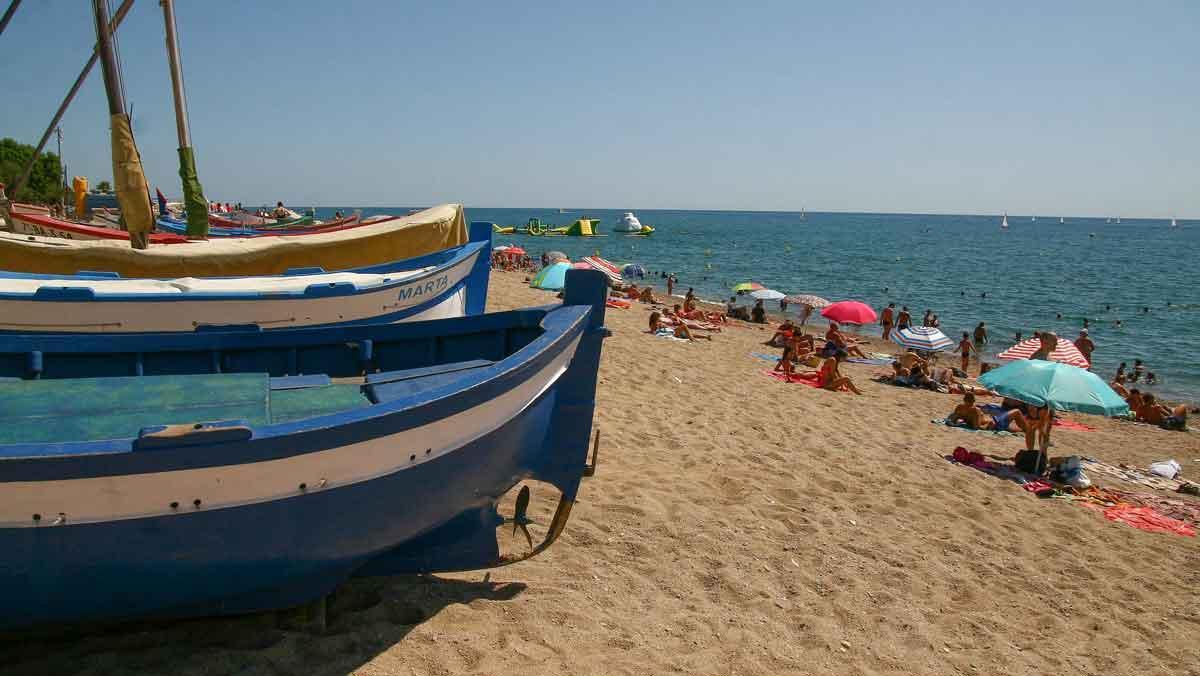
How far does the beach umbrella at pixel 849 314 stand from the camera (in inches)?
652

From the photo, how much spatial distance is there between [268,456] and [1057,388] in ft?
28.0

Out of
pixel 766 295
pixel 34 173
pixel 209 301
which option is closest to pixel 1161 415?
pixel 766 295

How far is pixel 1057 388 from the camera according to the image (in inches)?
327

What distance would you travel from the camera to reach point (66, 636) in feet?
12.0

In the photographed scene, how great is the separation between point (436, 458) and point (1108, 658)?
4.69 m

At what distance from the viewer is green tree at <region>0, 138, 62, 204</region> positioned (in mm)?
48453

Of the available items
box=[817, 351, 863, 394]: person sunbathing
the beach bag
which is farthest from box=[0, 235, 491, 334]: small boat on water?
box=[817, 351, 863, 394]: person sunbathing

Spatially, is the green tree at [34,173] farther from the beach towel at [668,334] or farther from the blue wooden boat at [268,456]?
the blue wooden boat at [268,456]

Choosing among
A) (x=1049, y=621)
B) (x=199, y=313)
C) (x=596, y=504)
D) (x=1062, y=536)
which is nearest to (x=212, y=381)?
(x=199, y=313)

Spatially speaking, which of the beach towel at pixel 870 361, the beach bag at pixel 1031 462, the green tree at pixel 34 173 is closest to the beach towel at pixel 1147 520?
the beach bag at pixel 1031 462

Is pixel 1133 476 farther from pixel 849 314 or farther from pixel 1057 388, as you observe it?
pixel 849 314

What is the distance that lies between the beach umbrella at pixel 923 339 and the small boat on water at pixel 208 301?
37.6 feet

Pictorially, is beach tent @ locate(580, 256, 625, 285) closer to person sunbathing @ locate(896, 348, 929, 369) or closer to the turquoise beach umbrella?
person sunbathing @ locate(896, 348, 929, 369)

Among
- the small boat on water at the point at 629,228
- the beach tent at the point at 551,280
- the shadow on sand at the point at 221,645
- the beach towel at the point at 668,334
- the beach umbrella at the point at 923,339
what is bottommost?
the beach towel at the point at 668,334
